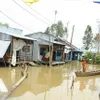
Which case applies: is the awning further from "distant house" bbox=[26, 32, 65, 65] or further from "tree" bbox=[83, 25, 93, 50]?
"tree" bbox=[83, 25, 93, 50]

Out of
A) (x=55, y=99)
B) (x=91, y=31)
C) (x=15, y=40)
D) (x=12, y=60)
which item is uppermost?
(x=91, y=31)

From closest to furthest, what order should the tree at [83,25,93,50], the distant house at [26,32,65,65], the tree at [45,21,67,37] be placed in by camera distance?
the distant house at [26,32,65,65], the tree at [45,21,67,37], the tree at [83,25,93,50]

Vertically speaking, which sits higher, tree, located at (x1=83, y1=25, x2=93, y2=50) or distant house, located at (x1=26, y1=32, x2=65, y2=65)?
tree, located at (x1=83, y1=25, x2=93, y2=50)

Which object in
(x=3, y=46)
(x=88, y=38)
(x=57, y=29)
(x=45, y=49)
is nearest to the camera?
(x=3, y=46)

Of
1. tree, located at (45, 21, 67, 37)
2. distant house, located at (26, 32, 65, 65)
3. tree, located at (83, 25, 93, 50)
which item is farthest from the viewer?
tree, located at (83, 25, 93, 50)

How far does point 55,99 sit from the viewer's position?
30.4 feet

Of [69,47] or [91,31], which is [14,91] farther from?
[91,31]

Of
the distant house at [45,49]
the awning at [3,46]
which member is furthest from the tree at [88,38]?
the awning at [3,46]

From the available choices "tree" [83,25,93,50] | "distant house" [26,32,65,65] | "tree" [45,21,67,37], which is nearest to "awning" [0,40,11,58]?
"distant house" [26,32,65,65]

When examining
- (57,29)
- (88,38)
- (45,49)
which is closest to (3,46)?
(45,49)

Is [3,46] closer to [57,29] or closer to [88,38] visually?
[57,29]

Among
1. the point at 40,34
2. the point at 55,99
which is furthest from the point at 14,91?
the point at 40,34

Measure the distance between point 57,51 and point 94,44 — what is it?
23388mm

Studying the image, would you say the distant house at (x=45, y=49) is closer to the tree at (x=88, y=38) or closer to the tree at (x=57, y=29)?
the tree at (x=57, y=29)
